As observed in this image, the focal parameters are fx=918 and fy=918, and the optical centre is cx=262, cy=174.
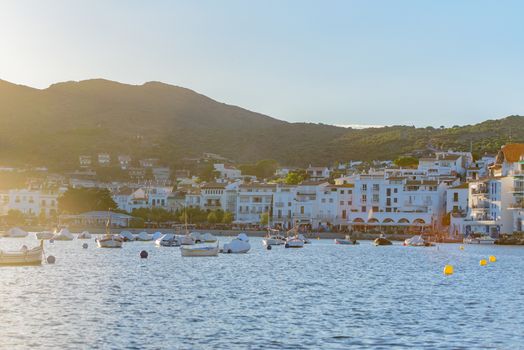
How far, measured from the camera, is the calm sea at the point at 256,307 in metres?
28.3

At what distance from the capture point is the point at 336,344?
27.7 m

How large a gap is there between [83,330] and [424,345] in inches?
426

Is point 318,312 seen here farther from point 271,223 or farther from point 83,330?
point 271,223

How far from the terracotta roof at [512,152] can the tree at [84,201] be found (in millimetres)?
61360

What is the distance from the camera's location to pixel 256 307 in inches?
1448

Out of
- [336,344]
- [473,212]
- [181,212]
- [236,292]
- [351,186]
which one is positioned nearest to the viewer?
[336,344]

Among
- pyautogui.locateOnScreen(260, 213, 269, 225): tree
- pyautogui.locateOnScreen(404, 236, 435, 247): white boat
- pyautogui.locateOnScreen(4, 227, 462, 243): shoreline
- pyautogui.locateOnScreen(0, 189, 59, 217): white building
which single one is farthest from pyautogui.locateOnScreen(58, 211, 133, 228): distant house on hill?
pyautogui.locateOnScreen(404, 236, 435, 247): white boat

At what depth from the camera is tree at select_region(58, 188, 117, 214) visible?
145875mm

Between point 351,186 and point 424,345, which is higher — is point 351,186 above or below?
above

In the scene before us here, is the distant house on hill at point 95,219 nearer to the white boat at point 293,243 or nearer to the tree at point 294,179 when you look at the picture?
the tree at point 294,179

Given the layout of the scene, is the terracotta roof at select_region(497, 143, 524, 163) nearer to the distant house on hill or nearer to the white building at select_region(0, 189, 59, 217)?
the distant house on hill

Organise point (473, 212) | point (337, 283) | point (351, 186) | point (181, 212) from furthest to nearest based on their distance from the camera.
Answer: point (181, 212)
point (351, 186)
point (473, 212)
point (337, 283)

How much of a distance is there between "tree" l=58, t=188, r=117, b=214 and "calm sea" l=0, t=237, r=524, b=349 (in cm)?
8325

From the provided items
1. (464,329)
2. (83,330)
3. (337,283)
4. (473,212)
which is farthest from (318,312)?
(473,212)
